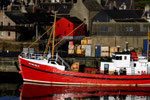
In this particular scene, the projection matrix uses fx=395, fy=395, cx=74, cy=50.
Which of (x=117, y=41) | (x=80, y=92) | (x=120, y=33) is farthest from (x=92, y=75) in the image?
(x=120, y=33)

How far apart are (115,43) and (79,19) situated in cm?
3177

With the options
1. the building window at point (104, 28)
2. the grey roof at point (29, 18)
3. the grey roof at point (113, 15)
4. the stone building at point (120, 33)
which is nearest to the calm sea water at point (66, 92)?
the stone building at point (120, 33)

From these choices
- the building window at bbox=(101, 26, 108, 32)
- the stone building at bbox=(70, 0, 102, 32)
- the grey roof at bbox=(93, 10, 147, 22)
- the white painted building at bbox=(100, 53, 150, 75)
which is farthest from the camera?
the stone building at bbox=(70, 0, 102, 32)

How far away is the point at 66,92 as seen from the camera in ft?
145

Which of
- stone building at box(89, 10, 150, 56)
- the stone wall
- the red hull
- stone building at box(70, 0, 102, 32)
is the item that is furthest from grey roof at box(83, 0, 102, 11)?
the red hull

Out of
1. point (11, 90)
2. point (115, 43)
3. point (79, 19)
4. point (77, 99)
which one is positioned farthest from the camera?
point (79, 19)

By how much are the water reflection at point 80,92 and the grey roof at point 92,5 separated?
153 feet

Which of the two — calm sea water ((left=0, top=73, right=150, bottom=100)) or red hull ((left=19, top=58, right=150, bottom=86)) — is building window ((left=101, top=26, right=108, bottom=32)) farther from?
calm sea water ((left=0, top=73, right=150, bottom=100))

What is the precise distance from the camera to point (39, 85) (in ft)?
156

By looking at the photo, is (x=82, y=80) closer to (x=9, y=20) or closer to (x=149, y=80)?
(x=149, y=80)

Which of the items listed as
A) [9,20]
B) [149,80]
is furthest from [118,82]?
[9,20]

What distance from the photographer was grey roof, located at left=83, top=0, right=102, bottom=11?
9175 cm

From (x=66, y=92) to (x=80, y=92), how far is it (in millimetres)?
1583

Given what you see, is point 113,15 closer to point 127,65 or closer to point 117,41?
point 117,41
